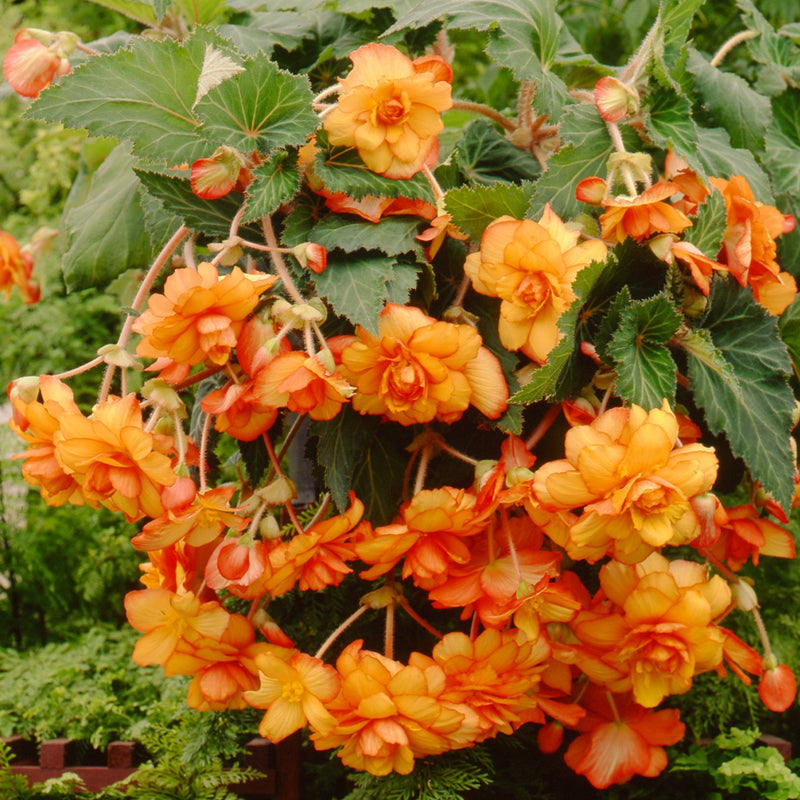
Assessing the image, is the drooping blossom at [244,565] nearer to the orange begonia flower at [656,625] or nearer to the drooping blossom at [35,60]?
the orange begonia flower at [656,625]

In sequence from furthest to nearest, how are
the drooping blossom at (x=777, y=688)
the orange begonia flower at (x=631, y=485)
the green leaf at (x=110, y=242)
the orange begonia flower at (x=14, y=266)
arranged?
the orange begonia flower at (x=14, y=266) → the green leaf at (x=110, y=242) → the drooping blossom at (x=777, y=688) → the orange begonia flower at (x=631, y=485)

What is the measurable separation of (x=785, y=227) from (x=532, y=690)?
1.41ft

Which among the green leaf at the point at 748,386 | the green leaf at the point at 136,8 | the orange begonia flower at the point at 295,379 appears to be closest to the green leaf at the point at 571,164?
the green leaf at the point at 748,386

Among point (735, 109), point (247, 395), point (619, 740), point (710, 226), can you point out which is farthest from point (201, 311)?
point (735, 109)

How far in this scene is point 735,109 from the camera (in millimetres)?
854

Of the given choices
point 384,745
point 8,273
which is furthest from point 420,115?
point 8,273

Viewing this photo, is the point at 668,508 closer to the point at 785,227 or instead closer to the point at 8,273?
the point at 785,227

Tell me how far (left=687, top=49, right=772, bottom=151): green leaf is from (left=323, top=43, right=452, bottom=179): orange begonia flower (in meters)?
0.38

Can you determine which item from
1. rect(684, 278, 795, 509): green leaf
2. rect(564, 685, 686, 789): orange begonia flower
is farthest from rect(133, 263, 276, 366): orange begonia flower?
rect(564, 685, 686, 789): orange begonia flower

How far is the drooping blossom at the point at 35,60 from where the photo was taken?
0.69 m

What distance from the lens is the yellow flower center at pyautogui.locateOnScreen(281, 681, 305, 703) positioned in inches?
23.5

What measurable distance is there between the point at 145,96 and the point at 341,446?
301 mm

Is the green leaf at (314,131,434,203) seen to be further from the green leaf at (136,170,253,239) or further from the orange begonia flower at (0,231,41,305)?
the orange begonia flower at (0,231,41,305)

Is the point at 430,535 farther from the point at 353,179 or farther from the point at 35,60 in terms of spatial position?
the point at 35,60
